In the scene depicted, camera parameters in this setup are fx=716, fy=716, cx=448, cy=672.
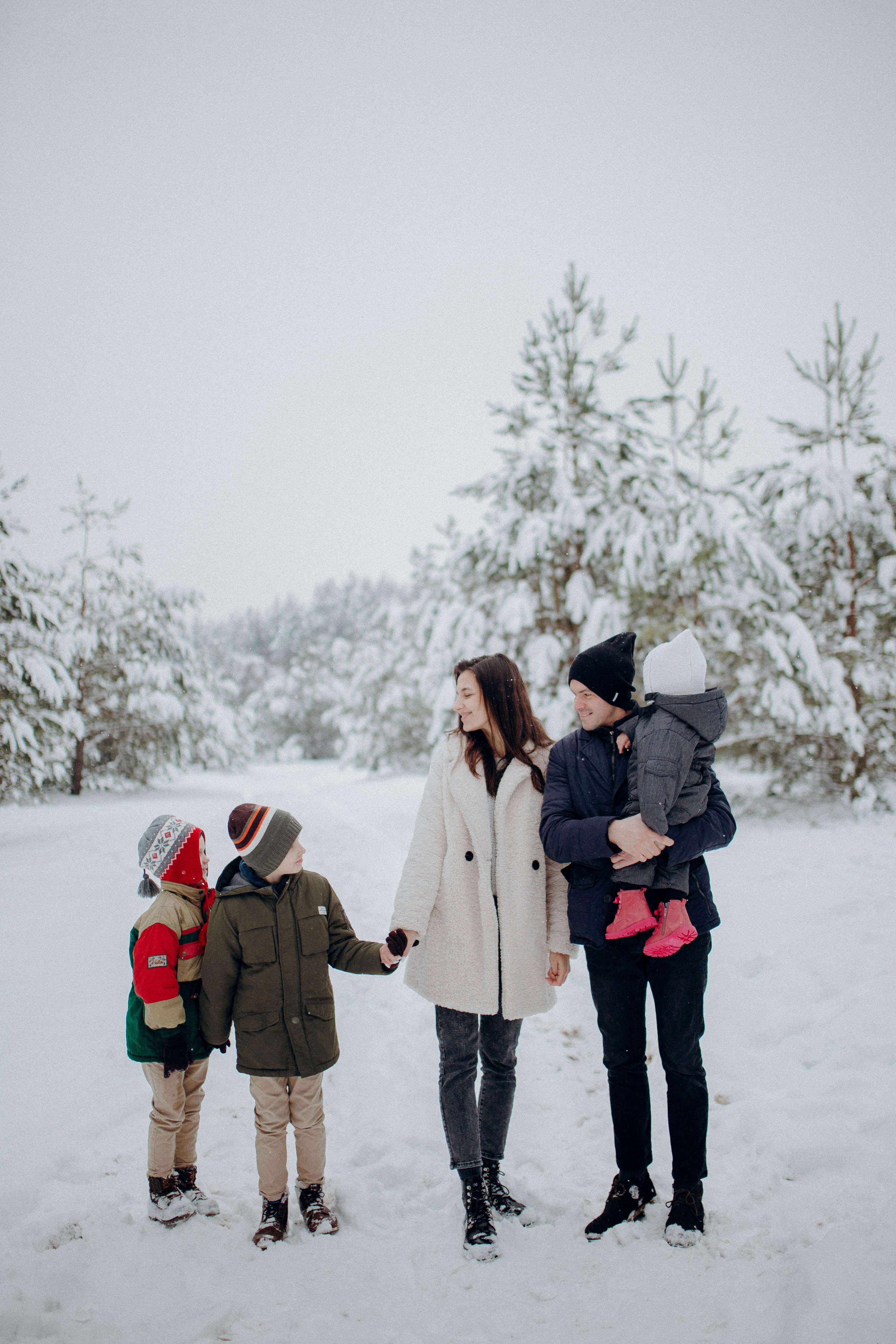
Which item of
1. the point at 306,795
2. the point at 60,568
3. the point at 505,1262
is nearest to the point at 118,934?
the point at 505,1262

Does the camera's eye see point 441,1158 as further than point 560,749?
Yes

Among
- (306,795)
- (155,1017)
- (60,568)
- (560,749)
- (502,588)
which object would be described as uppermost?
(60,568)

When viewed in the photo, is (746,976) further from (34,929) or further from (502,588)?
(502,588)

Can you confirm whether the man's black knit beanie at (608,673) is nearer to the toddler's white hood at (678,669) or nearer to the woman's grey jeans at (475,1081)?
the toddler's white hood at (678,669)

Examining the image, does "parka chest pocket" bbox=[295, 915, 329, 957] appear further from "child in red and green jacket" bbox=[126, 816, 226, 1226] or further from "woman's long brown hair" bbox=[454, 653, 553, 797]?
"woman's long brown hair" bbox=[454, 653, 553, 797]

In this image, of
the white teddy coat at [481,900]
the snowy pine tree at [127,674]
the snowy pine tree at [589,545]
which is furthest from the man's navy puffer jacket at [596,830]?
the snowy pine tree at [127,674]

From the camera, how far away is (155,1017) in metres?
2.56

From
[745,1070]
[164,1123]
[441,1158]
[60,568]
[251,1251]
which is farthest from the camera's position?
[60,568]

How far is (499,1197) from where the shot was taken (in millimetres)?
2816

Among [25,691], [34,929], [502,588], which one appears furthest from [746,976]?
[25,691]

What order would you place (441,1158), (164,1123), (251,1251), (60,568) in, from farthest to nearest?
1. (60,568)
2. (441,1158)
3. (164,1123)
4. (251,1251)

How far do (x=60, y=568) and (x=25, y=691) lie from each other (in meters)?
5.66

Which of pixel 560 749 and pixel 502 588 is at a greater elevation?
pixel 502 588

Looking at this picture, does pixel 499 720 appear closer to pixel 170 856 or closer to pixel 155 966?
pixel 170 856
